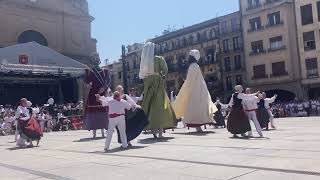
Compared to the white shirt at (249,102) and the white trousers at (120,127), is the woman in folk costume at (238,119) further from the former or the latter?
the white trousers at (120,127)

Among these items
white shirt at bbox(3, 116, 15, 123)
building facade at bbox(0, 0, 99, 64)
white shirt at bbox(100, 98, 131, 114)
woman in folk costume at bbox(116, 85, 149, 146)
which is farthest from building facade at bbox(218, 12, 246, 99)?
white shirt at bbox(100, 98, 131, 114)

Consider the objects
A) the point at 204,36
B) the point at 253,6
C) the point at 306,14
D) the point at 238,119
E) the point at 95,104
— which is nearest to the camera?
the point at 238,119

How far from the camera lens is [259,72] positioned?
5038 cm

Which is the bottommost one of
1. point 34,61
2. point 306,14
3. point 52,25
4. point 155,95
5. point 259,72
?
point 155,95

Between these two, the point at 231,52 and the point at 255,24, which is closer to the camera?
the point at 255,24

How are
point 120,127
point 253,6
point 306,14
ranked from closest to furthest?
point 120,127 → point 306,14 → point 253,6

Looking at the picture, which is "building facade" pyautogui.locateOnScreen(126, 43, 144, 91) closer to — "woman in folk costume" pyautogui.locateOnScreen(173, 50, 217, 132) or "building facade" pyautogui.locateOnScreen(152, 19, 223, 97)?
"building facade" pyautogui.locateOnScreen(152, 19, 223, 97)

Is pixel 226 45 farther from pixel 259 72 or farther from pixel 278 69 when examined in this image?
pixel 278 69

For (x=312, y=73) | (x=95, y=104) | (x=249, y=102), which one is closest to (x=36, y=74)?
(x=95, y=104)

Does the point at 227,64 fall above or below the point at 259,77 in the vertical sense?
above

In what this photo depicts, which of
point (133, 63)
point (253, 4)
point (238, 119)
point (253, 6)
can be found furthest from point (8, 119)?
point (133, 63)

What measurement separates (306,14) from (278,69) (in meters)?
6.23

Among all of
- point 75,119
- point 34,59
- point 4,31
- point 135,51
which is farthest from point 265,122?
point 135,51

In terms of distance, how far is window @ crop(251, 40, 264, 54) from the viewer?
50.0 m
